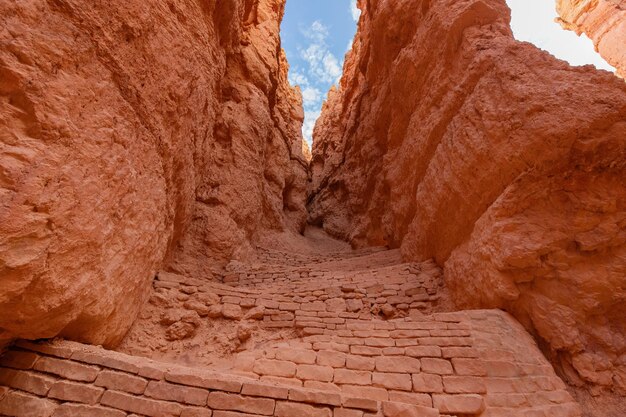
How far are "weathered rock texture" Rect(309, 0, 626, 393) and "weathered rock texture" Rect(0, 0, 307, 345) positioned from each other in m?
4.14

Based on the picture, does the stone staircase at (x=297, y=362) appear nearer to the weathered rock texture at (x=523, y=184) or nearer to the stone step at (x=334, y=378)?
the stone step at (x=334, y=378)

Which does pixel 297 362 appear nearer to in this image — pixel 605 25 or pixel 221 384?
pixel 221 384

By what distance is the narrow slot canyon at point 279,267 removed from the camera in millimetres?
2393

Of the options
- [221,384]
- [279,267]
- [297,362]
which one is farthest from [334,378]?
[279,267]

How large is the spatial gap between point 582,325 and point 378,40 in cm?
901

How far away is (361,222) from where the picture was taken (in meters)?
10.6

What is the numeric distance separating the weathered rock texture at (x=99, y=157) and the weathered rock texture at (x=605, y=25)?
23.8m

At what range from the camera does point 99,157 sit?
2.90 meters

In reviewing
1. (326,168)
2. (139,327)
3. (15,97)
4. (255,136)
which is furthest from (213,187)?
(326,168)

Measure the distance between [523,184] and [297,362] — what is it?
3.32 meters

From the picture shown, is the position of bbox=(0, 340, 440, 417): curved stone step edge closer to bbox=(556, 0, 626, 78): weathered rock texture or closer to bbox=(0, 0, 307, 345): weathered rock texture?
bbox=(0, 0, 307, 345): weathered rock texture

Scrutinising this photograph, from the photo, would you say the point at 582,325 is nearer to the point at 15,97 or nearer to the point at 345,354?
the point at 345,354

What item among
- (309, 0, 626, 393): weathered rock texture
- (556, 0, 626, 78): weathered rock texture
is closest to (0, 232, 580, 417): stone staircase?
(309, 0, 626, 393): weathered rock texture

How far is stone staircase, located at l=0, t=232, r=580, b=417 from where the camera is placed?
95.1 inches
